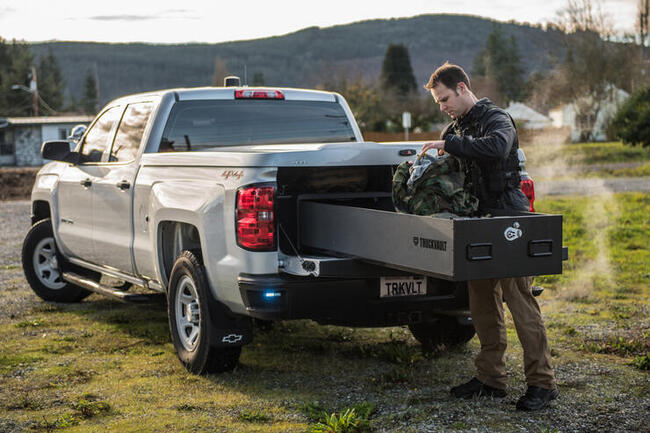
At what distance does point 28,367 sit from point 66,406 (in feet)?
3.99

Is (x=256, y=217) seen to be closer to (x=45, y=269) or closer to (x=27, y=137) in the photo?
(x=45, y=269)

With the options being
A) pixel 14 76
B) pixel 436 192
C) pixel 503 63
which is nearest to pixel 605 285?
pixel 436 192

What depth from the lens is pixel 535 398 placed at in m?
5.19

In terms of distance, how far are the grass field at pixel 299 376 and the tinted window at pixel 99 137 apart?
161 cm

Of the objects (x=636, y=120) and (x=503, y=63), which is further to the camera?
(x=503, y=63)

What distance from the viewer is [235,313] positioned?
18.9 ft

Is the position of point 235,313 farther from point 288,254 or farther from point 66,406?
point 66,406

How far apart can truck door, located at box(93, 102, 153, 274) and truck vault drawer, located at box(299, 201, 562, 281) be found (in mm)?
2647

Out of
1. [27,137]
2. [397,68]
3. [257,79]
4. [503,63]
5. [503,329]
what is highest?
[503,63]

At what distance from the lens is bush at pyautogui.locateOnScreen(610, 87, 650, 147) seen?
823 inches

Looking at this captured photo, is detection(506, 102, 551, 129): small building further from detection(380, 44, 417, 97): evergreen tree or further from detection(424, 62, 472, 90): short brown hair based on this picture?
detection(424, 62, 472, 90): short brown hair

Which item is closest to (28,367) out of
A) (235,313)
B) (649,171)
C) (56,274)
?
(235,313)

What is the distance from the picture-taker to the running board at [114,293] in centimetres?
696

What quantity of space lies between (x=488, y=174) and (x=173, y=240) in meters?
2.59
